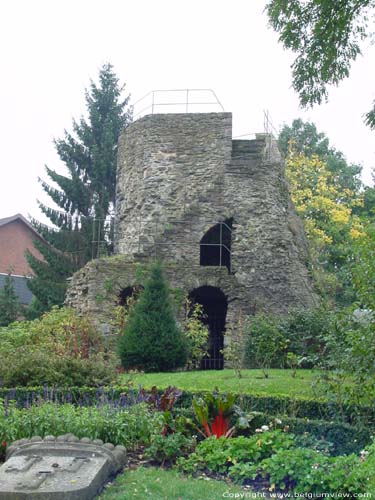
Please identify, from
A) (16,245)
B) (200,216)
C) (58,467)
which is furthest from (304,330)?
(16,245)

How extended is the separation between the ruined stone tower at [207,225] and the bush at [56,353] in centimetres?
128

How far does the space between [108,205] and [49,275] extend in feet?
15.0

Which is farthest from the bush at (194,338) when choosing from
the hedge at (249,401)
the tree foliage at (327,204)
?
the tree foliage at (327,204)

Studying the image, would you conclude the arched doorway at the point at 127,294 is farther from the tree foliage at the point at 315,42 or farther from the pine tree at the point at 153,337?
the tree foliage at the point at 315,42

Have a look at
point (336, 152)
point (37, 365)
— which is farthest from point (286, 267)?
point (336, 152)

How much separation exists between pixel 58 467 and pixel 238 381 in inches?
271

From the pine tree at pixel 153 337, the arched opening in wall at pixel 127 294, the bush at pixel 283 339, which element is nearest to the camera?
the pine tree at pixel 153 337

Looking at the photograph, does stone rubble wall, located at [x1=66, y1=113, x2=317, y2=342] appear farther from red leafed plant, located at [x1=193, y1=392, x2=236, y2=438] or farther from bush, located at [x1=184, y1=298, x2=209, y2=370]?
red leafed plant, located at [x1=193, y1=392, x2=236, y2=438]

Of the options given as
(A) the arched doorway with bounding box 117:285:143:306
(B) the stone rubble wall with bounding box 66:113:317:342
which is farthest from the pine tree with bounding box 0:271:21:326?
(A) the arched doorway with bounding box 117:285:143:306

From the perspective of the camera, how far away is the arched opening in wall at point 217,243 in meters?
21.3

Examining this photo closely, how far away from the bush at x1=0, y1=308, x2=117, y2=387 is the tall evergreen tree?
328 inches

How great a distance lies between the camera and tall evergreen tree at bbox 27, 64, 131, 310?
26.9m

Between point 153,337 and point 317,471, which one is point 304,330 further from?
point 317,471

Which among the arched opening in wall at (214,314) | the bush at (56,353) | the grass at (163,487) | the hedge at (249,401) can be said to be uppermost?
the arched opening in wall at (214,314)
